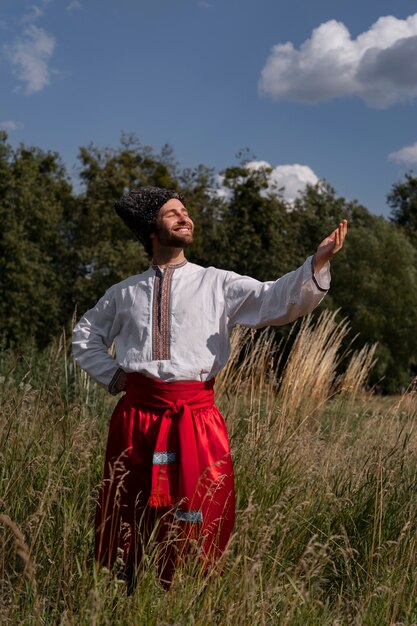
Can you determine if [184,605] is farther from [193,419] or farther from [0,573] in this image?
[0,573]

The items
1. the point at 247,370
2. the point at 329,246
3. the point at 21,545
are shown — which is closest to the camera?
the point at 21,545

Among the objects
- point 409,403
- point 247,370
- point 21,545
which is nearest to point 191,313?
point 21,545

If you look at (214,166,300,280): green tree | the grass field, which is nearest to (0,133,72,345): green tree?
(214,166,300,280): green tree

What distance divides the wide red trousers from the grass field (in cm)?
10

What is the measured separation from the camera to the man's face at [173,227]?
311 centimetres

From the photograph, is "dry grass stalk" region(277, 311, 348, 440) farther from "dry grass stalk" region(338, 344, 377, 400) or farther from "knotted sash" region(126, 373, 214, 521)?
"knotted sash" region(126, 373, 214, 521)

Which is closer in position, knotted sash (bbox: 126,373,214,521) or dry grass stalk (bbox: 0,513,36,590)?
dry grass stalk (bbox: 0,513,36,590)

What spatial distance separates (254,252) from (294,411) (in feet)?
51.9

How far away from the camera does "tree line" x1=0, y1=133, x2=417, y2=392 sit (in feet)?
61.9

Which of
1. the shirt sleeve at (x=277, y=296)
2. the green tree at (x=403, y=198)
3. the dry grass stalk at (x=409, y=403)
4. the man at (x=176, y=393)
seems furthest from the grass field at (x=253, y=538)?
the green tree at (x=403, y=198)

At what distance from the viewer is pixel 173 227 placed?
3.13 meters

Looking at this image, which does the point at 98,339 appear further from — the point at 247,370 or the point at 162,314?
the point at 247,370

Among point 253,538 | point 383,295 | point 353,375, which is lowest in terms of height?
point 253,538

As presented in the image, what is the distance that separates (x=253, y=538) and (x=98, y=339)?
3.35 feet
